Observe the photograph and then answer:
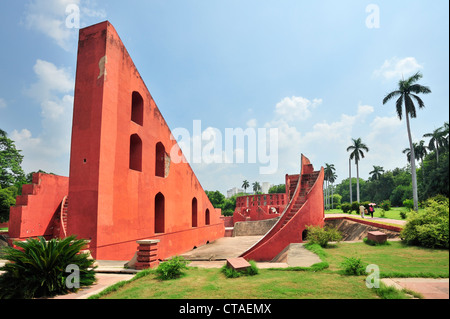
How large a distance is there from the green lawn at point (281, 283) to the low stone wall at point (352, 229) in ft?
16.2

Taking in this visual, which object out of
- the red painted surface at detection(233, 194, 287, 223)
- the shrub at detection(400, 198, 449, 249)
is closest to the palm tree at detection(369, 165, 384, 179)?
the red painted surface at detection(233, 194, 287, 223)

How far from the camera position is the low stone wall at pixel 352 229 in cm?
1155

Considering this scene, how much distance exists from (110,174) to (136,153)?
2.35 m

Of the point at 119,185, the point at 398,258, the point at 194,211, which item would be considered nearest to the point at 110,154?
the point at 119,185

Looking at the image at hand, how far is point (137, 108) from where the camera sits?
11.7m

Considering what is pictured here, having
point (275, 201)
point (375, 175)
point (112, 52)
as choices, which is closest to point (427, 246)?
point (112, 52)

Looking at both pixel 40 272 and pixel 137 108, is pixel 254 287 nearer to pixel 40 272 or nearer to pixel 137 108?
pixel 40 272

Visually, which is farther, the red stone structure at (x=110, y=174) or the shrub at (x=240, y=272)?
the red stone structure at (x=110, y=174)

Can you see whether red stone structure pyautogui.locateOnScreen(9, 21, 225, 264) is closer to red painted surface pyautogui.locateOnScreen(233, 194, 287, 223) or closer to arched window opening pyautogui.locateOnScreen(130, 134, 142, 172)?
arched window opening pyautogui.locateOnScreen(130, 134, 142, 172)

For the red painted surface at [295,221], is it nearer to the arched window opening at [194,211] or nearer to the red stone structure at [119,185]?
the red stone structure at [119,185]

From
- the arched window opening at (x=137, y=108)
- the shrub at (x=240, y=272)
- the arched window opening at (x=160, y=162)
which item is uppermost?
the arched window opening at (x=137, y=108)

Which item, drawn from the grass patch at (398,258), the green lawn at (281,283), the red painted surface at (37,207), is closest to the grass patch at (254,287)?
the green lawn at (281,283)
